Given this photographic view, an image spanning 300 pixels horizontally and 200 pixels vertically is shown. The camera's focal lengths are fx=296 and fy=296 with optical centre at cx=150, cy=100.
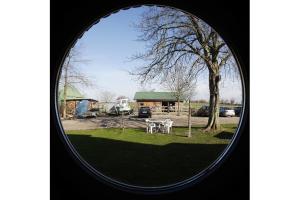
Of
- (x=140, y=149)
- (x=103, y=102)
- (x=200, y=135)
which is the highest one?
(x=103, y=102)

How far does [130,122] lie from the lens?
16.9ft

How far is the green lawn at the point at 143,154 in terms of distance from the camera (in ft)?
17.7

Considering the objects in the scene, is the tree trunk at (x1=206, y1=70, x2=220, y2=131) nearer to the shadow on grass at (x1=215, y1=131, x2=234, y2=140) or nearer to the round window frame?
the shadow on grass at (x1=215, y1=131, x2=234, y2=140)

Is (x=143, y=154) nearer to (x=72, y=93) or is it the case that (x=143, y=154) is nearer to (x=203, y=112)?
(x=203, y=112)

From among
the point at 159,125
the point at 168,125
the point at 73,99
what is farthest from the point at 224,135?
the point at 73,99

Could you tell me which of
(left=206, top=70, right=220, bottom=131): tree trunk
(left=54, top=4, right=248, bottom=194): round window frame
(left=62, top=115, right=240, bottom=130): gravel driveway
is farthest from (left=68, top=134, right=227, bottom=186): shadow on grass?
(left=54, top=4, right=248, bottom=194): round window frame

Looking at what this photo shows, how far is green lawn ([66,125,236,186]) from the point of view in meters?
5.41

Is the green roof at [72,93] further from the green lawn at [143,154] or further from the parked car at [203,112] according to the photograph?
the parked car at [203,112]
